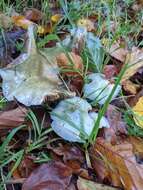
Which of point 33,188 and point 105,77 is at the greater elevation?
point 105,77

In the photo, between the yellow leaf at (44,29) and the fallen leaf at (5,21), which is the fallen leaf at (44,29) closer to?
the yellow leaf at (44,29)

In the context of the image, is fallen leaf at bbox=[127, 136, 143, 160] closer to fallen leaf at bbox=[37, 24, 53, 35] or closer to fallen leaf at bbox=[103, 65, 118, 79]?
fallen leaf at bbox=[103, 65, 118, 79]

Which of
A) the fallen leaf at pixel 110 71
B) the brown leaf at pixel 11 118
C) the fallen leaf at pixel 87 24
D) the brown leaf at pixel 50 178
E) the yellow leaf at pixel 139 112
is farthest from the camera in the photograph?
the fallen leaf at pixel 87 24

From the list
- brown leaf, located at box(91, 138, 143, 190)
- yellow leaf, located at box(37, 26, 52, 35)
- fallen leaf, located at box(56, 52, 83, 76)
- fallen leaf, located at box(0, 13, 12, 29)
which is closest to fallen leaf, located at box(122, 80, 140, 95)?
fallen leaf, located at box(56, 52, 83, 76)

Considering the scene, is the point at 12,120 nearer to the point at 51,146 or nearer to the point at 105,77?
the point at 51,146

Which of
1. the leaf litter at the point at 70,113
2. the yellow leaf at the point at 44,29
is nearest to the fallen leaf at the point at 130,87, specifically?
the leaf litter at the point at 70,113

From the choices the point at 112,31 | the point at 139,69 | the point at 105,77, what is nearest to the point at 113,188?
the point at 105,77
